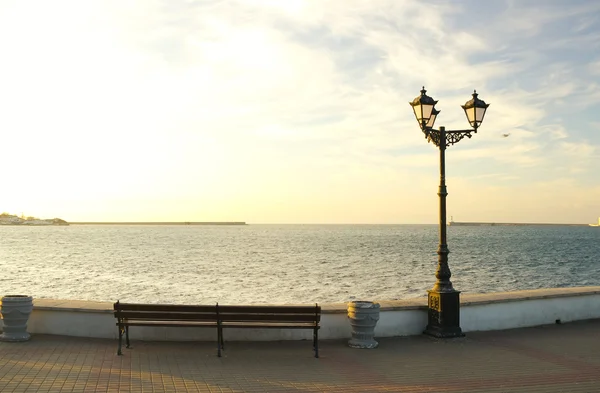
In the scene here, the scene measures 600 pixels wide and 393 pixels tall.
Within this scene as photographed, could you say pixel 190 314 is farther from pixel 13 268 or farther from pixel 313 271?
pixel 13 268

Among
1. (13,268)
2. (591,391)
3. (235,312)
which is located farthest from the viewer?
(13,268)

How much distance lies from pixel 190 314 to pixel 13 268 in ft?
174

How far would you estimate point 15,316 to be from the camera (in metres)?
9.82

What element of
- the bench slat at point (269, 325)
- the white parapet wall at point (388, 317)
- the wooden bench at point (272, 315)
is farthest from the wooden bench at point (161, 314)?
the white parapet wall at point (388, 317)

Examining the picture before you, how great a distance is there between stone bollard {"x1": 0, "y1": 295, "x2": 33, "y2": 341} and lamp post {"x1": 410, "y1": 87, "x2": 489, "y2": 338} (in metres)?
7.10

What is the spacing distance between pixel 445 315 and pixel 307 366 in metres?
3.23

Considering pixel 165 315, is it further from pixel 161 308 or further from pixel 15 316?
pixel 15 316

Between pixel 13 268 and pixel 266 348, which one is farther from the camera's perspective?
pixel 13 268

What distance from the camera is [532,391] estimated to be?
7.60m

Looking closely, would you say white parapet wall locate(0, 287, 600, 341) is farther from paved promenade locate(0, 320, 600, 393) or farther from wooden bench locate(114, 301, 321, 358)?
wooden bench locate(114, 301, 321, 358)

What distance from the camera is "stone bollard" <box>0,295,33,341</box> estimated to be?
32.1 feet

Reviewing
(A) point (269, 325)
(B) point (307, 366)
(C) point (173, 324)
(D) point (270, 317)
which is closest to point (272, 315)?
(D) point (270, 317)

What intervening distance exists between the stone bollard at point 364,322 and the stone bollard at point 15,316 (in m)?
5.50

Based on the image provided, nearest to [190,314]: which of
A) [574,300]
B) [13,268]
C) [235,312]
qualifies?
[235,312]
